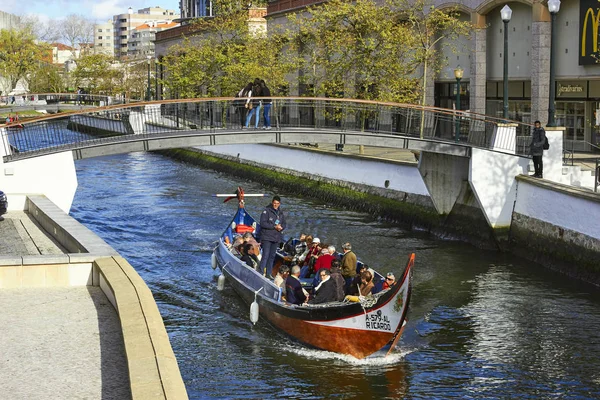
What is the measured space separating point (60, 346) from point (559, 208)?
19.8 m

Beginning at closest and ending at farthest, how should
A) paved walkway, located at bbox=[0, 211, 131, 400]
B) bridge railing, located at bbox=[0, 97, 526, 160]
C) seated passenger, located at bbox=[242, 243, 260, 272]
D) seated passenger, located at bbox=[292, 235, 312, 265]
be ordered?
paved walkway, located at bbox=[0, 211, 131, 400]
seated passenger, located at bbox=[292, 235, 312, 265]
seated passenger, located at bbox=[242, 243, 260, 272]
bridge railing, located at bbox=[0, 97, 526, 160]

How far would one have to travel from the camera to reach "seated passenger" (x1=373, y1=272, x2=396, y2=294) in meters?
21.0

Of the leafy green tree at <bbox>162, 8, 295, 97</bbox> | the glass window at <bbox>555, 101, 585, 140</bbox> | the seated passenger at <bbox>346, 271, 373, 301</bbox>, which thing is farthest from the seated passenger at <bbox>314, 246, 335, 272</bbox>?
the leafy green tree at <bbox>162, 8, 295, 97</bbox>

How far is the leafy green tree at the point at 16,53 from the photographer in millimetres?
115250

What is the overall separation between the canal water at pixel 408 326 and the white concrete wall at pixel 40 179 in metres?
3.24

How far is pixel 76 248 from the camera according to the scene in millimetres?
19016

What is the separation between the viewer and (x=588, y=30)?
39.3m

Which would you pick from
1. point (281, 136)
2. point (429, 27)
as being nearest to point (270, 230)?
point (281, 136)

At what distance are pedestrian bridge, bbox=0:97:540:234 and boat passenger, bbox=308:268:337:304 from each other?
35.0 feet

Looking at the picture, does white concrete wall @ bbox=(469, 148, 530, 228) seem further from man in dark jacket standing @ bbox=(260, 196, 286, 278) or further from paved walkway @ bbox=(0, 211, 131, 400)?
paved walkway @ bbox=(0, 211, 131, 400)

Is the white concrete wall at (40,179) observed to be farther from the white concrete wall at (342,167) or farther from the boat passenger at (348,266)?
the white concrete wall at (342,167)

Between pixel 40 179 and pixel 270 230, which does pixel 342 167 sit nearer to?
pixel 40 179

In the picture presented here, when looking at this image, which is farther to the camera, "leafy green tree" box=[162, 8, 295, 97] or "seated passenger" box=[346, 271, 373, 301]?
"leafy green tree" box=[162, 8, 295, 97]

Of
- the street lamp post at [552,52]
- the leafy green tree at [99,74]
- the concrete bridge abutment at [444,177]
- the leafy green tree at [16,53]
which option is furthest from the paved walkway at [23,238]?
the leafy green tree at [16,53]
